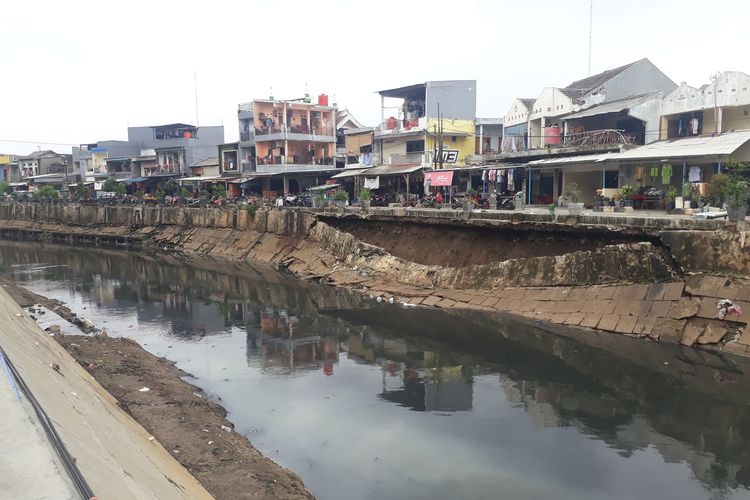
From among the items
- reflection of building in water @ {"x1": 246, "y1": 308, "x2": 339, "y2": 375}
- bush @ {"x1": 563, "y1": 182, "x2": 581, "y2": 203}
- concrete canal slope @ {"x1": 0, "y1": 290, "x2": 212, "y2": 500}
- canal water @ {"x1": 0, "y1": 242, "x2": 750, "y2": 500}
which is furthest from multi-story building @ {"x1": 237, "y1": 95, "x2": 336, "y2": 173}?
concrete canal slope @ {"x1": 0, "y1": 290, "x2": 212, "y2": 500}

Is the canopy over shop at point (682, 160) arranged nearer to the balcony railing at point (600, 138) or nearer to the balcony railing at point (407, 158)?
the balcony railing at point (600, 138)

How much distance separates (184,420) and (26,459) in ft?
24.6

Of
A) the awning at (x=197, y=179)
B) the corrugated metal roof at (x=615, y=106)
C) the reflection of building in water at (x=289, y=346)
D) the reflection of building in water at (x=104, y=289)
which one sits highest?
the corrugated metal roof at (x=615, y=106)

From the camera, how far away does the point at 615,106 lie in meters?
30.5

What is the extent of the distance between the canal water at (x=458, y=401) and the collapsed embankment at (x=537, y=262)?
3.90 ft

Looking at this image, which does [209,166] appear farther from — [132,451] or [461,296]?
[132,451]

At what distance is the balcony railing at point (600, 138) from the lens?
29344mm

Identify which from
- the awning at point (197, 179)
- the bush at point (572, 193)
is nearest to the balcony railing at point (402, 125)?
the bush at point (572, 193)

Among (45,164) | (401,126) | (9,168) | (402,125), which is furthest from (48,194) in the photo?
(402,125)

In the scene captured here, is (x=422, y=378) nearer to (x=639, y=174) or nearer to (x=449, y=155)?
(x=639, y=174)

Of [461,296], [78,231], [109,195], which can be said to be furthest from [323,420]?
[109,195]

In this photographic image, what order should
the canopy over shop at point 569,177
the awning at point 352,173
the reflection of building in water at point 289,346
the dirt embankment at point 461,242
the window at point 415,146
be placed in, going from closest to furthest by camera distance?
1. the reflection of building in water at point 289,346
2. the dirt embankment at point 461,242
3. the canopy over shop at point 569,177
4. the window at point 415,146
5. the awning at point 352,173

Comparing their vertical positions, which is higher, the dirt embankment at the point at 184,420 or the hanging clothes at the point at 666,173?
the hanging clothes at the point at 666,173

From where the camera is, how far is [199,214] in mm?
46062
